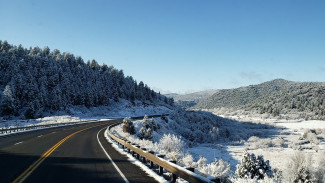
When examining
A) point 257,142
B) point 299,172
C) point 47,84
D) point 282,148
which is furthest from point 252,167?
point 47,84

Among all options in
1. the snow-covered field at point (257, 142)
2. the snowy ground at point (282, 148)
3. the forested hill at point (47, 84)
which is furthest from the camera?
the forested hill at point (47, 84)

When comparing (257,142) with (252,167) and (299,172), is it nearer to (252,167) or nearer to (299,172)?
(252,167)

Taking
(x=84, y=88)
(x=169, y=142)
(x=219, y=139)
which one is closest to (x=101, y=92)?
(x=84, y=88)

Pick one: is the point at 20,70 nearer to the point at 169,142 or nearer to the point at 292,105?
the point at 169,142

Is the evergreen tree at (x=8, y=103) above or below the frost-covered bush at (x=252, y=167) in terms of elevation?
above

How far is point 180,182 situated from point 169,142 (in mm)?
10459

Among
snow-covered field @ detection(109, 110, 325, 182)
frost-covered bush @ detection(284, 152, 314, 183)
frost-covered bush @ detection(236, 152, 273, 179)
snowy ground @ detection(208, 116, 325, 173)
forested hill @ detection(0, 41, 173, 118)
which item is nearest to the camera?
frost-covered bush @ detection(284, 152, 314, 183)

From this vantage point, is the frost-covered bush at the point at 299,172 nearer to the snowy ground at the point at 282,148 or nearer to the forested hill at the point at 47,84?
the snowy ground at the point at 282,148

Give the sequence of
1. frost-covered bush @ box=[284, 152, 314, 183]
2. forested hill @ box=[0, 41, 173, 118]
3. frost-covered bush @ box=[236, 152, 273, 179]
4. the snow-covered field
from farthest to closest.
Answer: forested hill @ box=[0, 41, 173, 118]
the snow-covered field
frost-covered bush @ box=[236, 152, 273, 179]
frost-covered bush @ box=[284, 152, 314, 183]

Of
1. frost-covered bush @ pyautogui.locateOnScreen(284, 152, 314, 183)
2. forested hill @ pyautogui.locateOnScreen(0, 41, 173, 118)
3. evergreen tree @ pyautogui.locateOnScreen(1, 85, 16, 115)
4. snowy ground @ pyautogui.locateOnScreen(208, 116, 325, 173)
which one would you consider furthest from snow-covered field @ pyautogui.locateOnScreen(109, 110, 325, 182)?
forested hill @ pyautogui.locateOnScreen(0, 41, 173, 118)

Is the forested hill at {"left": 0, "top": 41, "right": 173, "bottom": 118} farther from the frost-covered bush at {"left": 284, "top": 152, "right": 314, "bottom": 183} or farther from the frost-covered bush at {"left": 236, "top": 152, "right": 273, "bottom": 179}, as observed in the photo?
the frost-covered bush at {"left": 284, "top": 152, "right": 314, "bottom": 183}

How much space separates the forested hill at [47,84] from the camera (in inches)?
2571

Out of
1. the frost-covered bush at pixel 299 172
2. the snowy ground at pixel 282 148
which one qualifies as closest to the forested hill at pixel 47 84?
the snowy ground at pixel 282 148

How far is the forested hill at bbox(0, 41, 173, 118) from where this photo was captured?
6531cm
